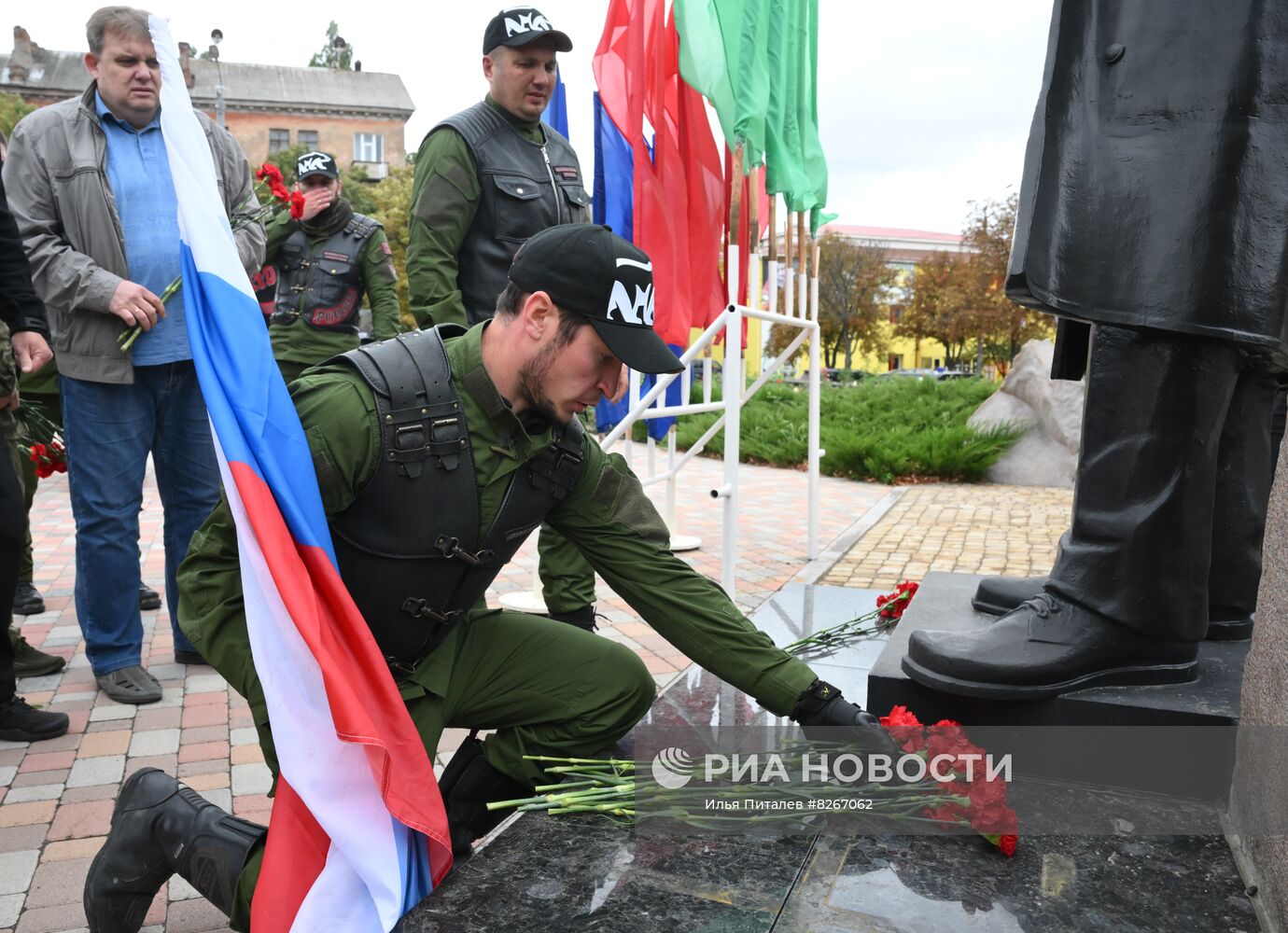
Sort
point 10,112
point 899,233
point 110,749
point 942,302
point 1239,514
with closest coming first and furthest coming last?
1. point 1239,514
2. point 110,749
3. point 942,302
4. point 10,112
5. point 899,233

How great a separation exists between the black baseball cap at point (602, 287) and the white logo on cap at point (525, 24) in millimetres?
1984

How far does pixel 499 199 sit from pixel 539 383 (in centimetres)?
194

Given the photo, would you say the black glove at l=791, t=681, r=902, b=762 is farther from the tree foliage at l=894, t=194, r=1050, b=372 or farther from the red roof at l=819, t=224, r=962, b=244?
the red roof at l=819, t=224, r=962, b=244

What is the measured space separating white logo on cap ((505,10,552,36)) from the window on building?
6112cm

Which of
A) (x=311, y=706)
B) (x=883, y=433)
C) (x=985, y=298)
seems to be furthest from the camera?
(x=985, y=298)

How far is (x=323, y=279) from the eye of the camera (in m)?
5.91

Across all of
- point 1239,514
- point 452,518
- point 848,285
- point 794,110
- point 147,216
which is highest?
point 794,110

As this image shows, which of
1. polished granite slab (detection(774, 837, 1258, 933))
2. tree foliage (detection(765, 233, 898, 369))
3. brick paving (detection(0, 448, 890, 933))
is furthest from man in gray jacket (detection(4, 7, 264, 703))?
tree foliage (detection(765, 233, 898, 369))

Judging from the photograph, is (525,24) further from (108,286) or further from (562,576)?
(562,576)

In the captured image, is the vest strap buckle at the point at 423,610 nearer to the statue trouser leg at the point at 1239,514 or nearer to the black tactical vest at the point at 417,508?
the black tactical vest at the point at 417,508

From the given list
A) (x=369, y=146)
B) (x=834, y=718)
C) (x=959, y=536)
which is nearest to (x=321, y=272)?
(x=959, y=536)

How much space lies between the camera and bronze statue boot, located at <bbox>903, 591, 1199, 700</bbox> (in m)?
2.36

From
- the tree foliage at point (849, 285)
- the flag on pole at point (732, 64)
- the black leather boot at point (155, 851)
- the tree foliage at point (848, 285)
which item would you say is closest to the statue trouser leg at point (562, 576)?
the black leather boot at point (155, 851)

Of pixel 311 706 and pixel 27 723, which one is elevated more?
pixel 311 706
